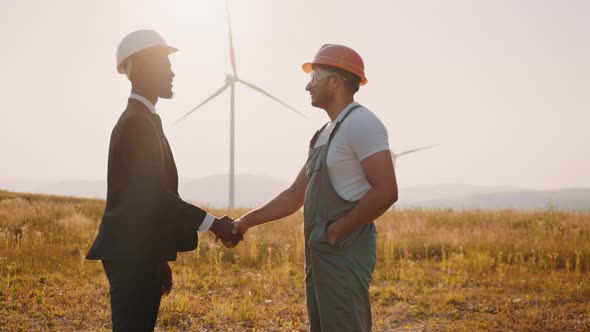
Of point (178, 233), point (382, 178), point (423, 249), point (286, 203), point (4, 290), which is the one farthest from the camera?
point (423, 249)

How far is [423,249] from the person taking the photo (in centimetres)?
1168

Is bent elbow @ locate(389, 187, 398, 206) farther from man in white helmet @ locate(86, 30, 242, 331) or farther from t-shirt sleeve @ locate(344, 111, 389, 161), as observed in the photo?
man in white helmet @ locate(86, 30, 242, 331)

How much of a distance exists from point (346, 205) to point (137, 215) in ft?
3.95

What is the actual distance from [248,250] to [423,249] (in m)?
3.60

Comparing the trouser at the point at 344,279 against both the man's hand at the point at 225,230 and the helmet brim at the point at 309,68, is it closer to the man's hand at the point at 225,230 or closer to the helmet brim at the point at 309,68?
the helmet brim at the point at 309,68

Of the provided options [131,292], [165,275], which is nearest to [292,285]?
[165,275]

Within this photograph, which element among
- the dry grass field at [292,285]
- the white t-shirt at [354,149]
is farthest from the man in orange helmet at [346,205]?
the dry grass field at [292,285]

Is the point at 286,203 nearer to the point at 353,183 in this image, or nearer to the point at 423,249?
the point at 353,183

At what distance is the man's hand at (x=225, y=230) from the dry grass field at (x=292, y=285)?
6.92ft

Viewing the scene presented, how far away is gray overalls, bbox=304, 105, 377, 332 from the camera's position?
3.23 meters

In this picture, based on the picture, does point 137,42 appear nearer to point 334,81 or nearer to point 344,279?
point 334,81

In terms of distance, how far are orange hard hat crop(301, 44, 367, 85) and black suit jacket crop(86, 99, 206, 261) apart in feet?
3.62

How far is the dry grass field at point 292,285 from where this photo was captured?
658 cm

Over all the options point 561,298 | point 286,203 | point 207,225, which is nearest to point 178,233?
point 207,225
